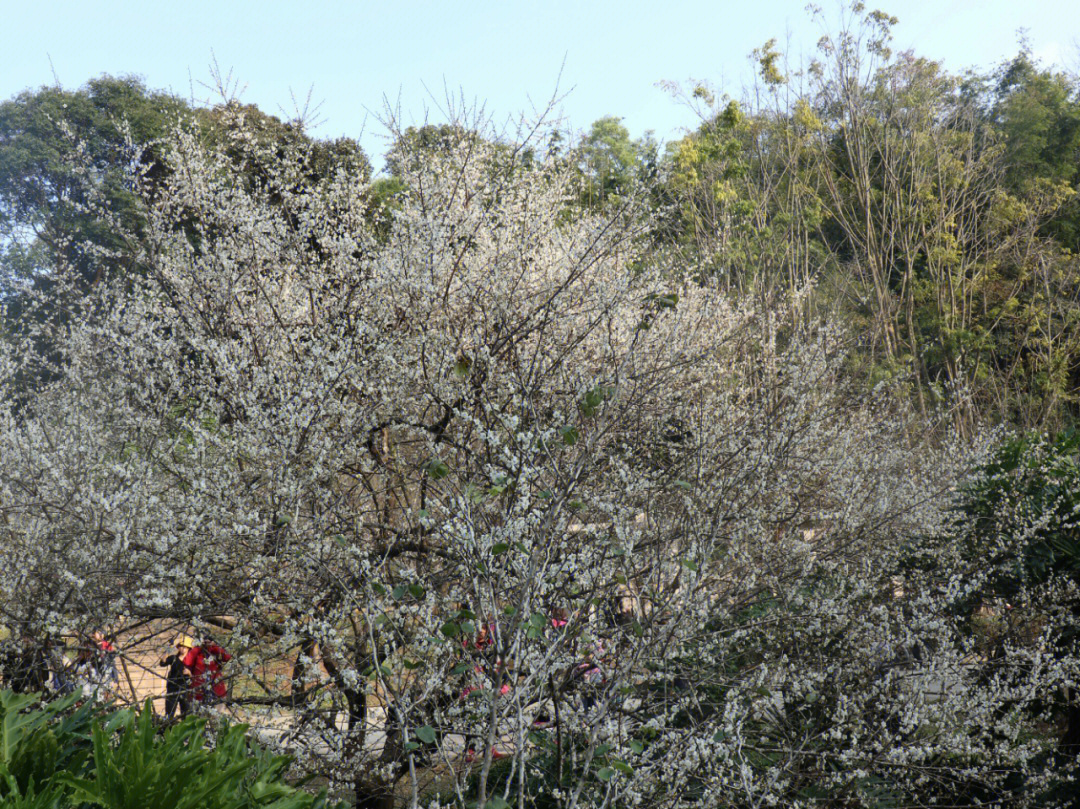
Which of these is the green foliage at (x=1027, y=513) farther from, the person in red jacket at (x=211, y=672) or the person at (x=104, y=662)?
the person at (x=104, y=662)

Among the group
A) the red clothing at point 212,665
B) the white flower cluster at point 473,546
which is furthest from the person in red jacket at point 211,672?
the white flower cluster at point 473,546

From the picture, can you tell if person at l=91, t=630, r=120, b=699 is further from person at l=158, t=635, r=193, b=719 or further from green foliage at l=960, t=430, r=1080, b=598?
green foliage at l=960, t=430, r=1080, b=598

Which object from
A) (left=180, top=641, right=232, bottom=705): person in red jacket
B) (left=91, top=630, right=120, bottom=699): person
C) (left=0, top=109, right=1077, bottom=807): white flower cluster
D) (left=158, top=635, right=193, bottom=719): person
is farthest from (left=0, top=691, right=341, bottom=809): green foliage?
(left=158, top=635, right=193, bottom=719): person

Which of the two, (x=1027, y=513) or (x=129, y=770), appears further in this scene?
(x=1027, y=513)

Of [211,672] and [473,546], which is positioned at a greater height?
[473,546]

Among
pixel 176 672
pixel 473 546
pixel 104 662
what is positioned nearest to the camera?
pixel 473 546

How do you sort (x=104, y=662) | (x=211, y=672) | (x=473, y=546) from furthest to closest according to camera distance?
(x=211, y=672), (x=104, y=662), (x=473, y=546)

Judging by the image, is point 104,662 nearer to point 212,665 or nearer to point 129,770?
point 212,665

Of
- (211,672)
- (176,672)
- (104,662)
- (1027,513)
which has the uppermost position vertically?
(1027,513)

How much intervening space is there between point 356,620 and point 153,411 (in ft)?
6.10

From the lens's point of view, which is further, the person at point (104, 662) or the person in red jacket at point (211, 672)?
the person in red jacket at point (211, 672)

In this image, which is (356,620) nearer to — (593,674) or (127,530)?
(127,530)

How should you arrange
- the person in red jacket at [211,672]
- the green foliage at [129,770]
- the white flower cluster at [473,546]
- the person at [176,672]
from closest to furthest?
the green foliage at [129,770] < the white flower cluster at [473,546] < the person in red jacket at [211,672] < the person at [176,672]

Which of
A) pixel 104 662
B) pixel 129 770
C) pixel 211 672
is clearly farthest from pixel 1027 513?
pixel 104 662
